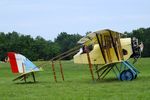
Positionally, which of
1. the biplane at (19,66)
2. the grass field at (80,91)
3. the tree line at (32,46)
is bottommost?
the grass field at (80,91)

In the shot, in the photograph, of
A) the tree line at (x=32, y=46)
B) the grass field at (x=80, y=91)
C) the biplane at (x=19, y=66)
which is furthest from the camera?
the tree line at (x=32, y=46)

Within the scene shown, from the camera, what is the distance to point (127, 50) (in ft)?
76.2

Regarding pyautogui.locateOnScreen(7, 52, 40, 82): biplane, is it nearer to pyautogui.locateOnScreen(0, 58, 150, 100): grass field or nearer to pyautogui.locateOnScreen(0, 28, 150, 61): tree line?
pyautogui.locateOnScreen(0, 58, 150, 100): grass field

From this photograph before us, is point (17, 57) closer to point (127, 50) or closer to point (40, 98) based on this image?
point (127, 50)

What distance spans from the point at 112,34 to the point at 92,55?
191 cm

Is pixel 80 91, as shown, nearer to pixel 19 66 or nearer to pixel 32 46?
pixel 19 66

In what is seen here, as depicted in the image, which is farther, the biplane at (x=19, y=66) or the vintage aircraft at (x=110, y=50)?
the biplane at (x=19, y=66)

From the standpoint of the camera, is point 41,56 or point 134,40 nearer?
point 134,40

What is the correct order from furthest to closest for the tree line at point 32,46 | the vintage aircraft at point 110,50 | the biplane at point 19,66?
1. the tree line at point 32,46
2. the biplane at point 19,66
3. the vintage aircraft at point 110,50

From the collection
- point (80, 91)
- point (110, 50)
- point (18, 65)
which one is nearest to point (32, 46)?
point (18, 65)

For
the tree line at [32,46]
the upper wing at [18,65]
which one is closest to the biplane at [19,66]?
the upper wing at [18,65]

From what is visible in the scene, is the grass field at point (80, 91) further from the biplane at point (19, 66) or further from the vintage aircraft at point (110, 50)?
the biplane at point (19, 66)

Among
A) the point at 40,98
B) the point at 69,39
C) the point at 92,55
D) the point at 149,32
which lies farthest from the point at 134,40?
the point at 69,39

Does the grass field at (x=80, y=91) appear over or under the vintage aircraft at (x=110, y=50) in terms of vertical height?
under
